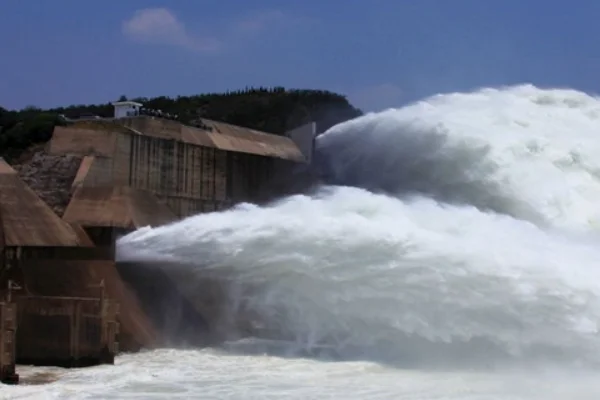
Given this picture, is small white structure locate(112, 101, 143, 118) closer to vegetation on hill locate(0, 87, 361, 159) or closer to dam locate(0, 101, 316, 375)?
vegetation on hill locate(0, 87, 361, 159)

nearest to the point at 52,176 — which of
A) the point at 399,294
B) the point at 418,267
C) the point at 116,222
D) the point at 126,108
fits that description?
the point at 116,222

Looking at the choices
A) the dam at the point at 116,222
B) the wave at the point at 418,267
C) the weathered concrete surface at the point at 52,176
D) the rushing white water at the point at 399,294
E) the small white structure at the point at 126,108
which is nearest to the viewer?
the rushing white water at the point at 399,294

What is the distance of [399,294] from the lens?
18766 mm

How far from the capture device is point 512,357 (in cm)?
1758

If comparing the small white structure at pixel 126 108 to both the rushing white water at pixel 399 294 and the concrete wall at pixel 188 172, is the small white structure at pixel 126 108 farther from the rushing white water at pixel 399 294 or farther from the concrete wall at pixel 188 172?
the rushing white water at pixel 399 294

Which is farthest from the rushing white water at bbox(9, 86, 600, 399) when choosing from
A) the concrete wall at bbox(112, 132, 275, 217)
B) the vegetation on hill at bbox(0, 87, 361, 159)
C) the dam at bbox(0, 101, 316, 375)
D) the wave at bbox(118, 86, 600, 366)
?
the vegetation on hill at bbox(0, 87, 361, 159)

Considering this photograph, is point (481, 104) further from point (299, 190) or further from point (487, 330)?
point (487, 330)

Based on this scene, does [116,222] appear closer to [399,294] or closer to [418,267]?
[399,294]

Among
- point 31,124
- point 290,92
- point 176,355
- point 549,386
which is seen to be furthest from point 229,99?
point 549,386

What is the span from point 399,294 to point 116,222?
7.92 meters

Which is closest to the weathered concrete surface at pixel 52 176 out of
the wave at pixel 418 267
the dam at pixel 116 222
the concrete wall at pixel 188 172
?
the dam at pixel 116 222

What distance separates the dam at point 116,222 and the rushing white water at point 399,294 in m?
0.74

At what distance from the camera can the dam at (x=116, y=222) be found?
694 inches

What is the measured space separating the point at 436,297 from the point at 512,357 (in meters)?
2.08
